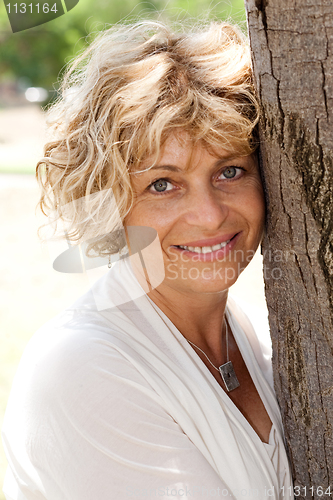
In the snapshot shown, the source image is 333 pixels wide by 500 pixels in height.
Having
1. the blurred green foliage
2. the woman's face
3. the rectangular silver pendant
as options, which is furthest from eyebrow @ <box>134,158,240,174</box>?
the blurred green foliage

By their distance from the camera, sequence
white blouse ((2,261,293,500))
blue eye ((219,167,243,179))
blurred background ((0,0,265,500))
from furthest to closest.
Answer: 1. blurred background ((0,0,265,500))
2. blue eye ((219,167,243,179))
3. white blouse ((2,261,293,500))

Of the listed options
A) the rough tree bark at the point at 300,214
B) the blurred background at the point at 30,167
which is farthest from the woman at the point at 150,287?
the blurred background at the point at 30,167

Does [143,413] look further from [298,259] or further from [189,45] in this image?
[189,45]

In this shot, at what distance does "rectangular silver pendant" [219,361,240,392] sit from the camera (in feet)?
5.82

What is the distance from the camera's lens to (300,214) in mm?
1335

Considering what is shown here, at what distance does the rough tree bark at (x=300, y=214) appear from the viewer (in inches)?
45.3

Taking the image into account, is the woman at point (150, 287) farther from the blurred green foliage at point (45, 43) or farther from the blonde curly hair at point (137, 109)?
the blurred green foliage at point (45, 43)

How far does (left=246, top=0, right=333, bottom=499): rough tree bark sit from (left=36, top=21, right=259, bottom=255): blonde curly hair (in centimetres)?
20

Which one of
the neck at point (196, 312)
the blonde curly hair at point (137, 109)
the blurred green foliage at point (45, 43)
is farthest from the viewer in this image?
the blurred green foliage at point (45, 43)

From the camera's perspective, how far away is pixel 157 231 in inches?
63.0

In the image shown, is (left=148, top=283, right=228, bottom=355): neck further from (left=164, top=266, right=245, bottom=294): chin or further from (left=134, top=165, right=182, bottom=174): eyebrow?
(left=134, top=165, right=182, bottom=174): eyebrow

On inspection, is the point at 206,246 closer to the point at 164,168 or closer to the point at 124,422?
the point at 164,168

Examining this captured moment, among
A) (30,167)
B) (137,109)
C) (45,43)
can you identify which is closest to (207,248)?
(137,109)

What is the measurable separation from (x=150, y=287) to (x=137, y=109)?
2.03 feet
